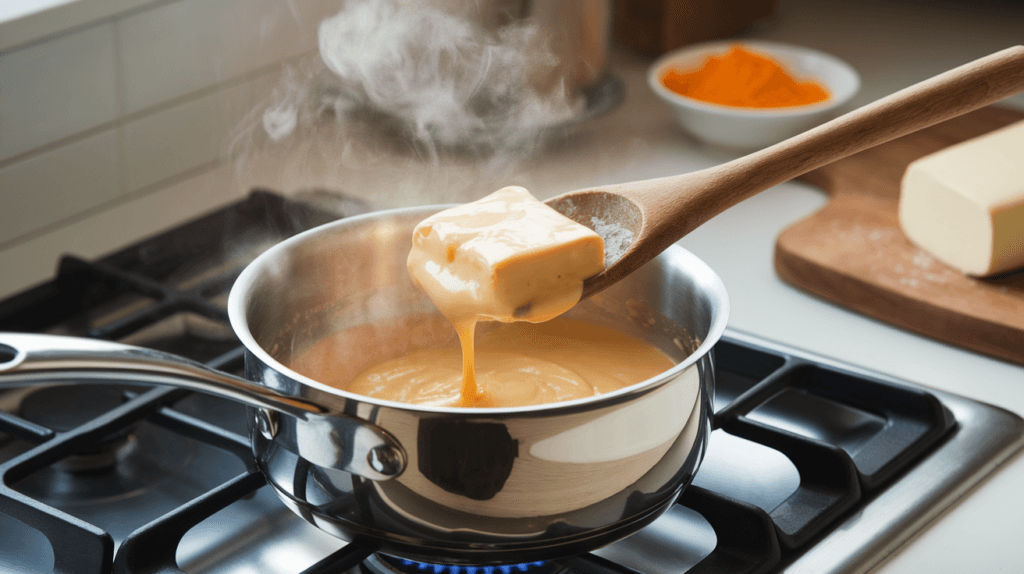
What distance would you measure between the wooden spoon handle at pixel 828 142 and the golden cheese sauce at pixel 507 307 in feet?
0.22

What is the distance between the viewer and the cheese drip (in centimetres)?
69

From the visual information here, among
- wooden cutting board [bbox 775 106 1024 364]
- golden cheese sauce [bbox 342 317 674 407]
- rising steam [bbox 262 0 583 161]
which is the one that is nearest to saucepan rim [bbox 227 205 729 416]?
golden cheese sauce [bbox 342 317 674 407]

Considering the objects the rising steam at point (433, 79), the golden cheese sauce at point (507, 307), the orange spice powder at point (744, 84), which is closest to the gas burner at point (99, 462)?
the golden cheese sauce at point (507, 307)

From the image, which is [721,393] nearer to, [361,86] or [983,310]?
[983,310]

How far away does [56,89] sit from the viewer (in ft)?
3.51

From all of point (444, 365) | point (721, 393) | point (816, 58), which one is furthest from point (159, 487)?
point (816, 58)

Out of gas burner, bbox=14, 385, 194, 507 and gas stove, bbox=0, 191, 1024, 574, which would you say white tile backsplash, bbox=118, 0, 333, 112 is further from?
gas burner, bbox=14, 385, 194, 507

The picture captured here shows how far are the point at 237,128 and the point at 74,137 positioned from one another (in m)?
0.20

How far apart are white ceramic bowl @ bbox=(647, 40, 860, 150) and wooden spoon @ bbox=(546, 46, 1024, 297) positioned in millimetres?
526

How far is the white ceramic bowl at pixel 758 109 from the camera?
1.28 metres

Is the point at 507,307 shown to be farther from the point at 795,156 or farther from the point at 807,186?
the point at 807,186

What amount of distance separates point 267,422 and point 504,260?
0.19 metres

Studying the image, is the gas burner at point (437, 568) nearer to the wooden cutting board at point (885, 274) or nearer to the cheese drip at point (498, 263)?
the cheese drip at point (498, 263)

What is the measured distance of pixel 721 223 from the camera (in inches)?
47.3
